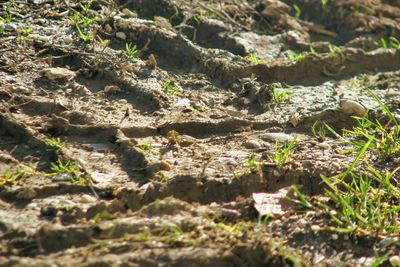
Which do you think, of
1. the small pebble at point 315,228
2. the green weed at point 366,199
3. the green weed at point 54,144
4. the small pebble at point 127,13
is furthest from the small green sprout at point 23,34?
the small pebble at point 315,228

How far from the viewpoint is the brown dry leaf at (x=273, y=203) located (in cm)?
248

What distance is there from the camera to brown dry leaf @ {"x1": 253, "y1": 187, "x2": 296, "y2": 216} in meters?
2.48

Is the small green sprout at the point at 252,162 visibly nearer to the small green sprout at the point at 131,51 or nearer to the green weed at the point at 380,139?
the green weed at the point at 380,139

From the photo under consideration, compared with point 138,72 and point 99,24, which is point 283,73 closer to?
point 138,72

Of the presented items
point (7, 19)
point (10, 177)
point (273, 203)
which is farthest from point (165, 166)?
point (7, 19)

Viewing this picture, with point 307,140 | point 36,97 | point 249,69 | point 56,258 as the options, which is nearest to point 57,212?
point 56,258

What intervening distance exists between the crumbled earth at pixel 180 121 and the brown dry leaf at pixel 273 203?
4cm

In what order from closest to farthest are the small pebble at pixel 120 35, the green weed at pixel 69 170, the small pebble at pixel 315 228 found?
the small pebble at pixel 315 228 → the green weed at pixel 69 170 → the small pebble at pixel 120 35

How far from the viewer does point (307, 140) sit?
10.5 feet

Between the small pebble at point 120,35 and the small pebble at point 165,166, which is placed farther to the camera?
the small pebble at point 120,35

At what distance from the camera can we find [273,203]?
8.35 feet

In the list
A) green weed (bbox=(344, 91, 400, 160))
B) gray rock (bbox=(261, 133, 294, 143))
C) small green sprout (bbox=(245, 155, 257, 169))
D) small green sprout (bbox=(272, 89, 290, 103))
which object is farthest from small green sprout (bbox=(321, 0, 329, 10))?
small green sprout (bbox=(245, 155, 257, 169))

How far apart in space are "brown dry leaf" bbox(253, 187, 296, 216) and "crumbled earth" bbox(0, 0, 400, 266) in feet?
0.12

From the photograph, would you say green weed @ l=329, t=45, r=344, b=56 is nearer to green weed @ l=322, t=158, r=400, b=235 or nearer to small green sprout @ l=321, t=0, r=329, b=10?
small green sprout @ l=321, t=0, r=329, b=10
